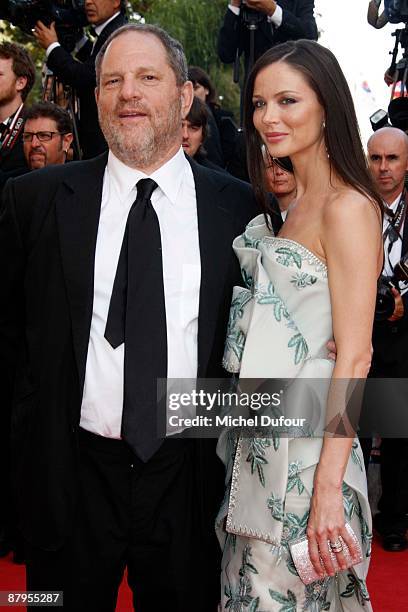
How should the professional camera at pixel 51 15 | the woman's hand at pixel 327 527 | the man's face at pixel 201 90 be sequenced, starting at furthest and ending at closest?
1. the man's face at pixel 201 90
2. the professional camera at pixel 51 15
3. the woman's hand at pixel 327 527

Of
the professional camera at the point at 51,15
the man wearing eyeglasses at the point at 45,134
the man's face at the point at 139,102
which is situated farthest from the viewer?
the professional camera at the point at 51,15

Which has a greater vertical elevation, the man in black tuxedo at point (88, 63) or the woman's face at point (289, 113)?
the man in black tuxedo at point (88, 63)

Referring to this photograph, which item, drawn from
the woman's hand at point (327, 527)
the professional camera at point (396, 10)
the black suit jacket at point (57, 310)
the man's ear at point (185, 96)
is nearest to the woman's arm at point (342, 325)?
the woman's hand at point (327, 527)

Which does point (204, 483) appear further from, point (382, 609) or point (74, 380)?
point (382, 609)

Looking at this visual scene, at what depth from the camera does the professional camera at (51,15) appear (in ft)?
15.4

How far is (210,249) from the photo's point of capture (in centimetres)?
235

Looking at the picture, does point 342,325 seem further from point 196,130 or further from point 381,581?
point 196,130

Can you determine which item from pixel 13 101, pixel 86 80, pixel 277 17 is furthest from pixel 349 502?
pixel 277 17

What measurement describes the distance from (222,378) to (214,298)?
209mm

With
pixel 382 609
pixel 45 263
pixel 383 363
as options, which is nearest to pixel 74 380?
pixel 45 263

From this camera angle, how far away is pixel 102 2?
15.0 feet

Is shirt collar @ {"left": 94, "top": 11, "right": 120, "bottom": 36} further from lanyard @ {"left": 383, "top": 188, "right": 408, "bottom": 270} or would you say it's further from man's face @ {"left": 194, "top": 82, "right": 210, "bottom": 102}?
lanyard @ {"left": 383, "top": 188, "right": 408, "bottom": 270}

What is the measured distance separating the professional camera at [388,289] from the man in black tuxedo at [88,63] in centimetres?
156

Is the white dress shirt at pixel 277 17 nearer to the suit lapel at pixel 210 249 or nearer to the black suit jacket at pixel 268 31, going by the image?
the black suit jacket at pixel 268 31
